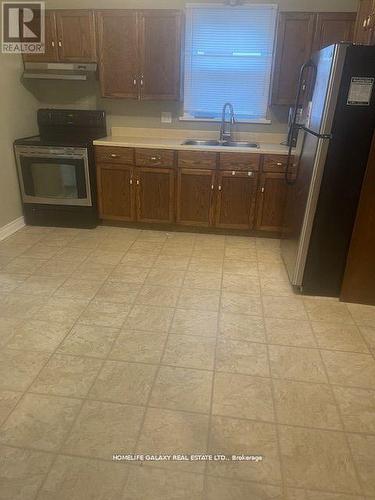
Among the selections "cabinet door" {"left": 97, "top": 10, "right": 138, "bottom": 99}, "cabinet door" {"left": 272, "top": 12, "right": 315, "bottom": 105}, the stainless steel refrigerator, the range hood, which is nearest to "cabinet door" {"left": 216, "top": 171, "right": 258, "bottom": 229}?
the stainless steel refrigerator

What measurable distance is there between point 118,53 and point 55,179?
4.56ft

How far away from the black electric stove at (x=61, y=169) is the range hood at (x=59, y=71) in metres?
0.38

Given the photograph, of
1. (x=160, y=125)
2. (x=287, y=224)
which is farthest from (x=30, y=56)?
(x=287, y=224)

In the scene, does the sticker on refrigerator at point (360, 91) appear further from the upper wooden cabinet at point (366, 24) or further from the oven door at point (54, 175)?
the oven door at point (54, 175)

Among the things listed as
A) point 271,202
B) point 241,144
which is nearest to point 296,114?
point 271,202

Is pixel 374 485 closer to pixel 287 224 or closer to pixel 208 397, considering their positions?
pixel 208 397

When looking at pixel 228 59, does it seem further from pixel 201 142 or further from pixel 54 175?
pixel 54 175

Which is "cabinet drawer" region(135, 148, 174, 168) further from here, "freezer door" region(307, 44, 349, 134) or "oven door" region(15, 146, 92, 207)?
"freezer door" region(307, 44, 349, 134)

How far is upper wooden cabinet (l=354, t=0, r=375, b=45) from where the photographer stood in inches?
95.1

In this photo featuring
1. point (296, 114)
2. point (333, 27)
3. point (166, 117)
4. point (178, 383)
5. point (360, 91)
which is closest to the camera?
point (178, 383)

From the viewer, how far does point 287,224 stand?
119 inches

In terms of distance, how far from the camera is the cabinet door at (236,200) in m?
3.39

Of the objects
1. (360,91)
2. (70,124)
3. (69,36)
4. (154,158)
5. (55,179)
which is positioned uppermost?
(69,36)

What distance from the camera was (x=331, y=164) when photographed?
2213mm
